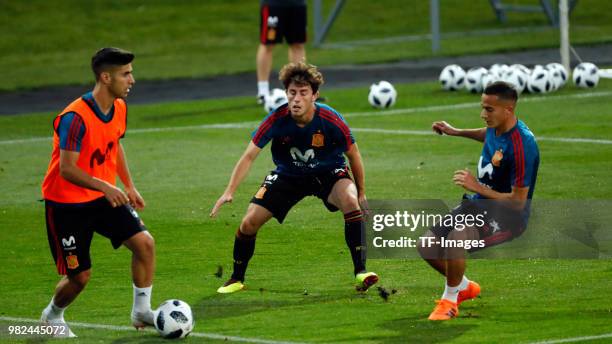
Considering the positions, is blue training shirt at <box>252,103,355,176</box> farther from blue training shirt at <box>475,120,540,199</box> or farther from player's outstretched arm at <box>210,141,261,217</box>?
blue training shirt at <box>475,120,540,199</box>

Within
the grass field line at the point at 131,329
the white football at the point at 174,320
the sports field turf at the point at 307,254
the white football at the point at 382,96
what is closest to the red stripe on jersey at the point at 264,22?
the sports field turf at the point at 307,254

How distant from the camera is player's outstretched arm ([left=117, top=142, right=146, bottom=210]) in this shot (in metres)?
9.59

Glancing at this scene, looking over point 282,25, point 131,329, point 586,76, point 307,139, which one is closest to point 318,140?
point 307,139

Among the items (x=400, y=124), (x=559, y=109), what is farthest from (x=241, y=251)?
(x=559, y=109)

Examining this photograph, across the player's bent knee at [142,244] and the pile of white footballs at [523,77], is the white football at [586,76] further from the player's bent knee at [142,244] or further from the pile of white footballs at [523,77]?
the player's bent knee at [142,244]

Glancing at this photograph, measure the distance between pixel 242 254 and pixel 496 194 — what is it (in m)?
2.31

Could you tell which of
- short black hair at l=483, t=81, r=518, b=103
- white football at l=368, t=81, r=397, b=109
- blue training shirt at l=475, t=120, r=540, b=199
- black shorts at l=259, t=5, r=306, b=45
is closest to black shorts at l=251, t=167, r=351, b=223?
blue training shirt at l=475, t=120, r=540, b=199

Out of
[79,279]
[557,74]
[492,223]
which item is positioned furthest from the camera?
[557,74]

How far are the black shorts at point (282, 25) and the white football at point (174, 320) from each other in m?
13.1

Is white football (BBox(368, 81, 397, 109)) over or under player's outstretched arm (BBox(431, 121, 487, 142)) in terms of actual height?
under

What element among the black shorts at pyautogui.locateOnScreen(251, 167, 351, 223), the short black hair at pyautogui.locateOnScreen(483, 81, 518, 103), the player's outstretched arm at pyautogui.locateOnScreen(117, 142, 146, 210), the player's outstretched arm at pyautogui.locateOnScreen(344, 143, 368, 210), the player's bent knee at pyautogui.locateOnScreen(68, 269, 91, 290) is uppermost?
the short black hair at pyautogui.locateOnScreen(483, 81, 518, 103)

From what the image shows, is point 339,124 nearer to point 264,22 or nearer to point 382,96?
point 382,96

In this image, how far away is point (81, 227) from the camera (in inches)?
370

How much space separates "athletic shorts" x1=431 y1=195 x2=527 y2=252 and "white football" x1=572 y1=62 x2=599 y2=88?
1347cm
